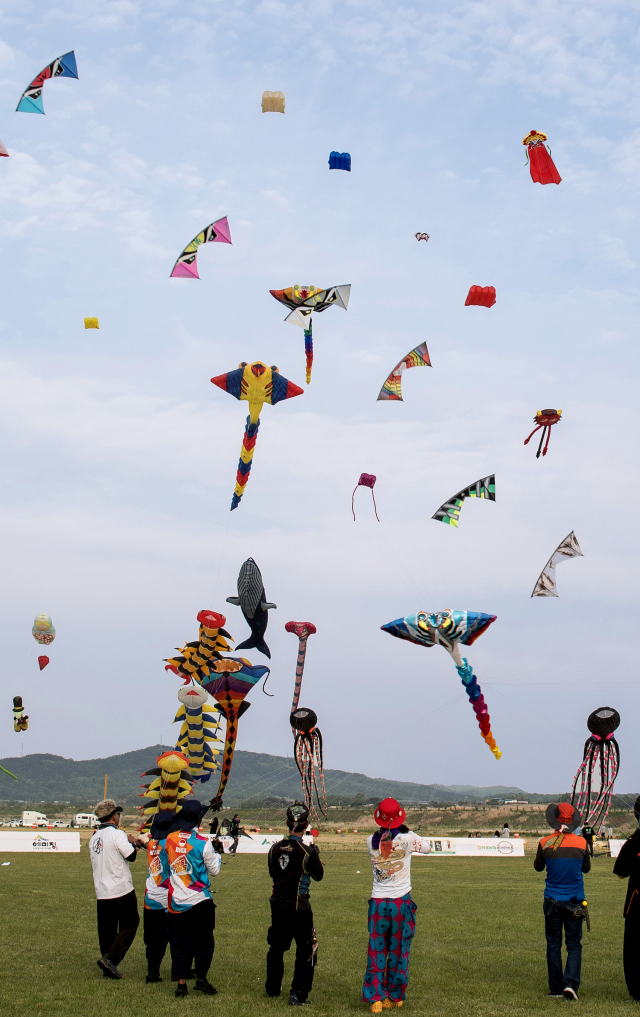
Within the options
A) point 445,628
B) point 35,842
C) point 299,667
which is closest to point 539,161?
point 445,628

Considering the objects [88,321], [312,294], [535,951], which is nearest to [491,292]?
[312,294]

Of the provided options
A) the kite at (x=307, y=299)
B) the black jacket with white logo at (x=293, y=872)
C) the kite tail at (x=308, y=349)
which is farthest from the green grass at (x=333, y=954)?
the kite at (x=307, y=299)

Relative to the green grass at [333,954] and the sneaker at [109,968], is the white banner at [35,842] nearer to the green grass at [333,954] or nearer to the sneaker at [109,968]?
the green grass at [333,954]

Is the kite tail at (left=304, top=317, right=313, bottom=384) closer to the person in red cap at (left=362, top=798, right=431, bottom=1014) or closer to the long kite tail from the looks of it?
the long kite tail

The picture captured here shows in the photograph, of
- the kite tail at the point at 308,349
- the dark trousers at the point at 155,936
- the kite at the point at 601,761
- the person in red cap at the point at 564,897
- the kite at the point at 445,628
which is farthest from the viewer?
the kite tail at the point at 308,349

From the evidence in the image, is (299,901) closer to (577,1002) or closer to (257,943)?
(577,1002)

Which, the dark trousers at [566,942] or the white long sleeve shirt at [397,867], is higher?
the white long sleeve shirt at [397,867]

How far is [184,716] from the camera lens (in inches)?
646

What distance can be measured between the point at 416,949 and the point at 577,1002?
297cm

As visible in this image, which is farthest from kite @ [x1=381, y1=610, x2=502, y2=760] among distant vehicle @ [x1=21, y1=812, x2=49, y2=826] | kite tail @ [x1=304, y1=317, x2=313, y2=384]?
distant vehicle @ [x1=21, y1=812, x2=49, y2=826]

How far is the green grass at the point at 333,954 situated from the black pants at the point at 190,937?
0.87ft

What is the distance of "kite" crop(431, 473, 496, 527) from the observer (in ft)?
64.1

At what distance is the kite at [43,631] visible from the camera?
32.8 metres

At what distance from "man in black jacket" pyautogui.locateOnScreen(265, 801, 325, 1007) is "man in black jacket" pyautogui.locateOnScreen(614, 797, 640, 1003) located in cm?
291
